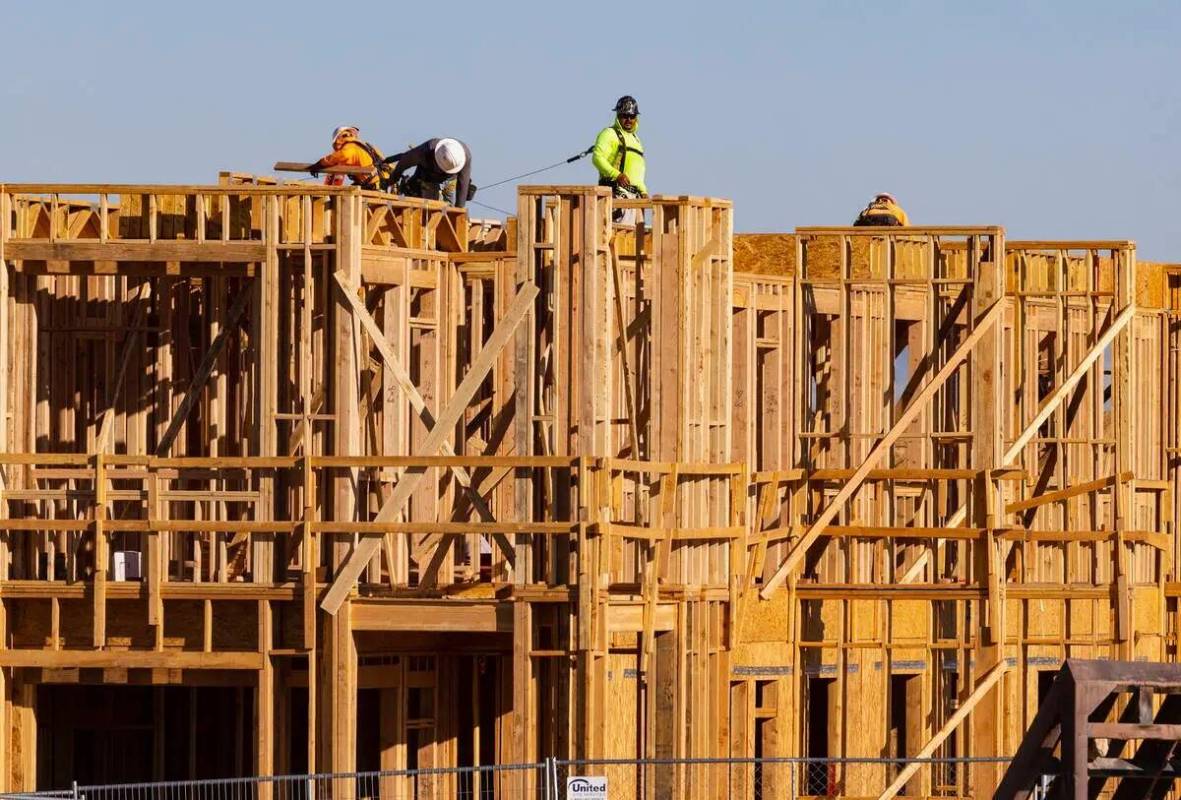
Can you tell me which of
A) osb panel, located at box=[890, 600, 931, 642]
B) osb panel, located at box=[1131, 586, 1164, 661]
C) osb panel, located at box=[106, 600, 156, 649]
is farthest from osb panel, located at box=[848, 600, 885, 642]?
osb panel, located at box=[106, 600, 156, 649]

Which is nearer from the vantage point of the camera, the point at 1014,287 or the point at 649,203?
the point at 649,203

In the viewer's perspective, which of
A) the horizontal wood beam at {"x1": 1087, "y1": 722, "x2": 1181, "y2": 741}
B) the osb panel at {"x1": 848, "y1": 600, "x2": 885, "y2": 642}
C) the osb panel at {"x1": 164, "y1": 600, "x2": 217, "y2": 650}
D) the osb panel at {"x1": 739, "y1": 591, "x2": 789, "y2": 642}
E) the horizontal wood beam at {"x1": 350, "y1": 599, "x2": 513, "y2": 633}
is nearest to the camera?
the horizontal wood beam at {"x1": 1087, "y1": 722, "x2": 1181, "y2": 741}

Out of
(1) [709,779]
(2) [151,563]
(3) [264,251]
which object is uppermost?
(3) [264,251]

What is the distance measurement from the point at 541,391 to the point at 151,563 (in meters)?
4.42

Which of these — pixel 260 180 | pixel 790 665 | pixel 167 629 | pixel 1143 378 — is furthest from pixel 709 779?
pixel 1143 378

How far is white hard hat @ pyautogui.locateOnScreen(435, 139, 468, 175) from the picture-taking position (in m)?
35.6

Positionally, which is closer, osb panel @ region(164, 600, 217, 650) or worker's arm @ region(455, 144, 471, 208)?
osb panel @ region(164, 600, 217, 650)

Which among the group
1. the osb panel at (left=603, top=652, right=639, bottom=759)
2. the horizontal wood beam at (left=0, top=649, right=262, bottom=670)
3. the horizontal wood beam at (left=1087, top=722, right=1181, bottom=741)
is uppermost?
the horizontal wood beam at (left=1087, top=722, right=1181, bottom=741)

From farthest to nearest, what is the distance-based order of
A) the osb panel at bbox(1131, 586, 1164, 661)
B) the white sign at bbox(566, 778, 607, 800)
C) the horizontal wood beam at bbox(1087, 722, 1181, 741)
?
1. the osb panel at bbox(1131, 586, 1164, 661)
2. the white sign at bbox(566, 778, 607, 800)
3. the horizontal wood beam at bbox(1087, 722, 1181, 741)

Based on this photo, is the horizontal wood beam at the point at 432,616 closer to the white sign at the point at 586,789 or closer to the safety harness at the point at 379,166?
the white sign at the point at 586,789

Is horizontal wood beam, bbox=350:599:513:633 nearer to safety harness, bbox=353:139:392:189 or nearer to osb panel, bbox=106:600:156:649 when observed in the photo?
osb panel, bbox=106:600:156:649

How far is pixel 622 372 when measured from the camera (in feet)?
112

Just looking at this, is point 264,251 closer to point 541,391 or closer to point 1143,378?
point 541,391

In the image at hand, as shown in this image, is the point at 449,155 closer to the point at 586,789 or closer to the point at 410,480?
the point at 410,480
